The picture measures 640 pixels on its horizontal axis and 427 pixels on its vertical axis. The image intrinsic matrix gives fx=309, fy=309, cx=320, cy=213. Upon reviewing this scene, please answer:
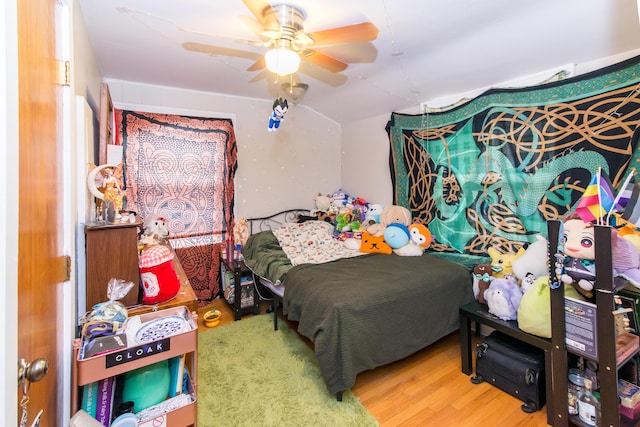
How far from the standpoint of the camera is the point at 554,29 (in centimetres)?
190

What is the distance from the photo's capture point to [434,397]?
6.54ft

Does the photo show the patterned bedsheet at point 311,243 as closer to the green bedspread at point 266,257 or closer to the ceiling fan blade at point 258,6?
the green bedspread at point 266,257

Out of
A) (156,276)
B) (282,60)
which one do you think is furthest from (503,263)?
(156,276)

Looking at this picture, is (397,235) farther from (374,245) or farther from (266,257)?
(266,257)

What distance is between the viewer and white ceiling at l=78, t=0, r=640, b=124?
69.2 inches

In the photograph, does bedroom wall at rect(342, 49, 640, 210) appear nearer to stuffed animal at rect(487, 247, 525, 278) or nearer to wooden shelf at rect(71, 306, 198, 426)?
stuffed animal at rect(487, 247, 525, 278)

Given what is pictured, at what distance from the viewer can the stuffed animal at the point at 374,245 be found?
300cm

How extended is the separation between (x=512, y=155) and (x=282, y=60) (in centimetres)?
189

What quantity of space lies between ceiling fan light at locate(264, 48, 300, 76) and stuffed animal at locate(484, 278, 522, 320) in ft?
6.36

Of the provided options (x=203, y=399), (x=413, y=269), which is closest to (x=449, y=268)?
(x=413, y=269)

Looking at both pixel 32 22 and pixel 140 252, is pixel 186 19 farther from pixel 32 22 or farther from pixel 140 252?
pixel 140 252

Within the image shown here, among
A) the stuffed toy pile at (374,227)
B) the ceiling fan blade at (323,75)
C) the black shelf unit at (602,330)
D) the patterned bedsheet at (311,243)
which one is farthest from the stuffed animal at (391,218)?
the black shelf unit at (602,330)

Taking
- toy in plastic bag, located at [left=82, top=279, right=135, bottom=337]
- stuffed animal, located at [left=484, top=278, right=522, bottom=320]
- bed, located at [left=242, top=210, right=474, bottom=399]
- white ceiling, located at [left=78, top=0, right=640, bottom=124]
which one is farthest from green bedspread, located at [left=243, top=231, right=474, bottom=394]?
white ceiling, located at [left=78, top=0, right=640, bottom=124]

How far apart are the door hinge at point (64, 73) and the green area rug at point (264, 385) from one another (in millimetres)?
1857
